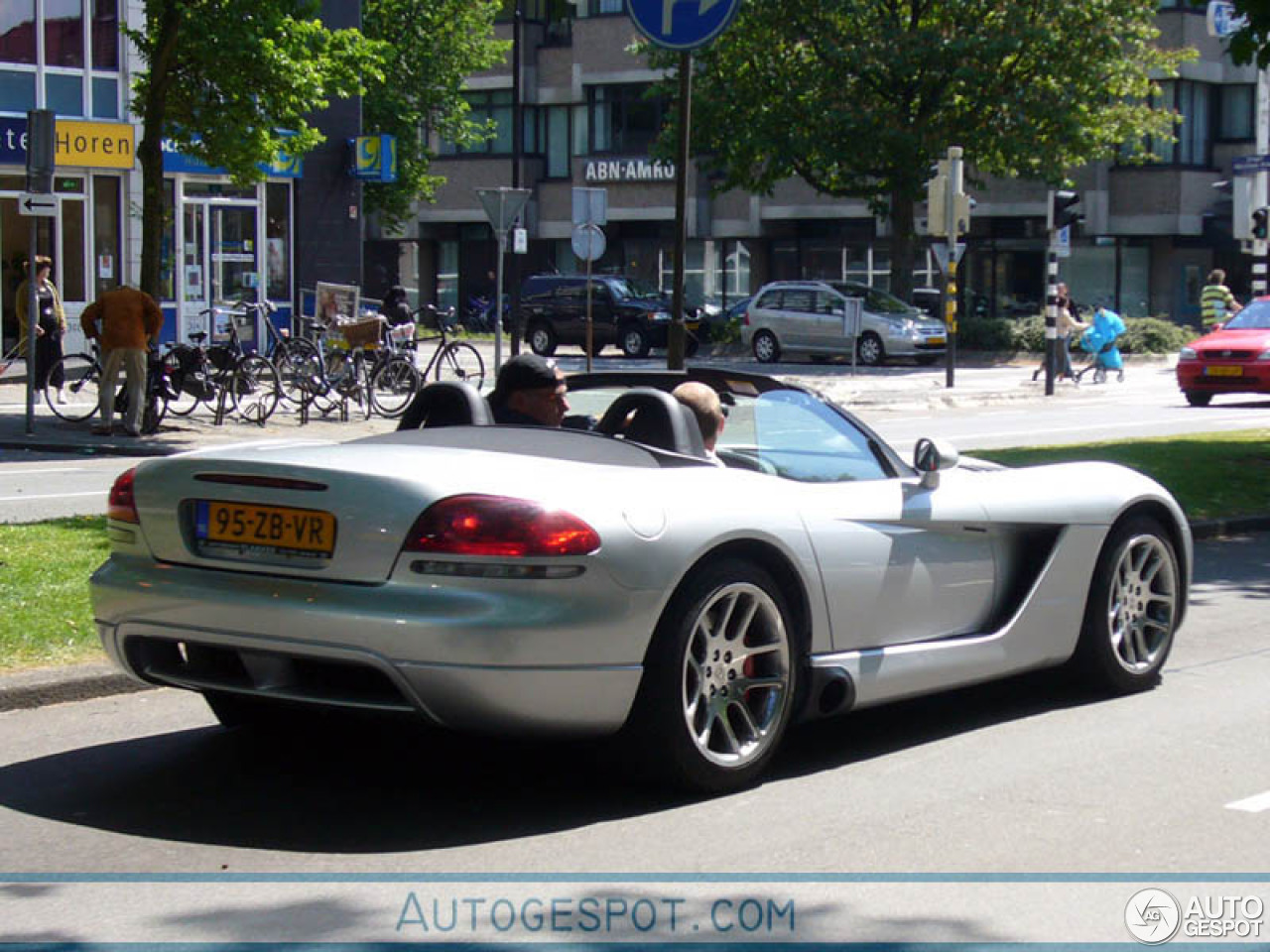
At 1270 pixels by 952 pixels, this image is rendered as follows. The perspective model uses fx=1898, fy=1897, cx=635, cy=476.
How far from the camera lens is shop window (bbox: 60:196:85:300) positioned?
29375mm

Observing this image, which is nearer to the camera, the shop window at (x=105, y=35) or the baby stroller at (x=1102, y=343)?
the shop window at (x=105, y=35)

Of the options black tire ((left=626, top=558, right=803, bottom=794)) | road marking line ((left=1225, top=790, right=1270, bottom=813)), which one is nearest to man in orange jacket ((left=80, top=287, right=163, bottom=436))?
black tire ((left=626, top=558, right=803, bottom=794))

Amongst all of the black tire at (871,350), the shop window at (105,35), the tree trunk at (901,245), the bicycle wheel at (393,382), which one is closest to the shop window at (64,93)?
the shop window at (105,35)

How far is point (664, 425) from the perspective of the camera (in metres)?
6.09

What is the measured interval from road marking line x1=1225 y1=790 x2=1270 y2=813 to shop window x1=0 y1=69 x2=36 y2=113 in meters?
25.9

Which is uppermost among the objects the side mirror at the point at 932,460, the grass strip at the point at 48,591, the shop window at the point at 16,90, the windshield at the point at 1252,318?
the shop window at the point at 16,90

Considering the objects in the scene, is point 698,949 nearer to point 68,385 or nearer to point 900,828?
point 900,828

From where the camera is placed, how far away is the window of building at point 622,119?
58.7 meters

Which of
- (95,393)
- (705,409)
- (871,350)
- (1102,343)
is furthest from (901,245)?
(705,409)

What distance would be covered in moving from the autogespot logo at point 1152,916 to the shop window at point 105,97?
1070 inches

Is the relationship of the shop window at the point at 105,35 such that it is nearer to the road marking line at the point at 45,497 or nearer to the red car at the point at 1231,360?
the road marking line at the point at 45,497

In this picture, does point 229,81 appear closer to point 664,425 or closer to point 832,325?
point 664,425

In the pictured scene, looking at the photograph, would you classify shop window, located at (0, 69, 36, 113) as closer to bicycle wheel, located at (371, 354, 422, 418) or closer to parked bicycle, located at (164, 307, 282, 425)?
parked bicycle, located at (164, 307, 282, 425)

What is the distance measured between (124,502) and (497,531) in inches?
55.0
